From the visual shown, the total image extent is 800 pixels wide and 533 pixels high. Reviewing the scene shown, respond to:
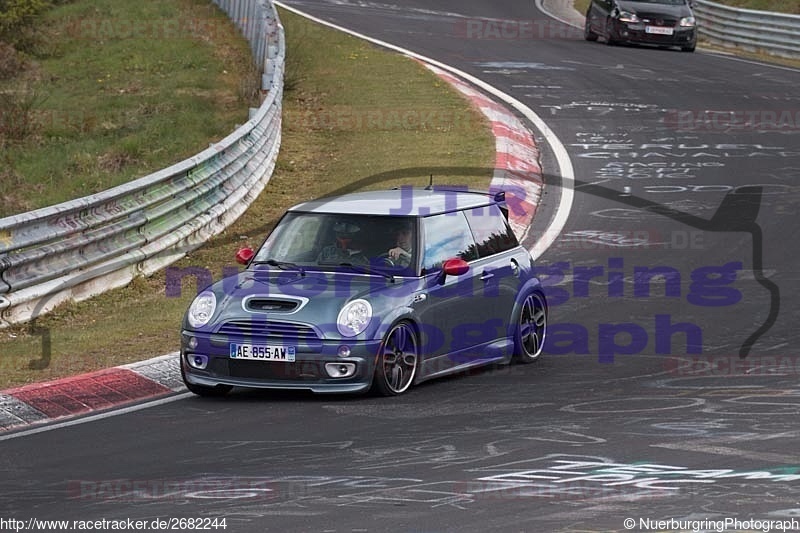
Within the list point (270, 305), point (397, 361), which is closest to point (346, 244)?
point (270, 305)

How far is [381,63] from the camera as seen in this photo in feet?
97.0

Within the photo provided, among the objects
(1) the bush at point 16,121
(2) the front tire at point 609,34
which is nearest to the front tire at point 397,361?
(1) the bush at point 16,121

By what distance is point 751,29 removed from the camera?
3650 cm

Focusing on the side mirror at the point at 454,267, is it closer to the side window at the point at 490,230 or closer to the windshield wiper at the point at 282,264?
the side window at the point at 490,230

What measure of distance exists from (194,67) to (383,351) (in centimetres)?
2002

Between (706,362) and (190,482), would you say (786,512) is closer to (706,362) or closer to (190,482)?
(190,482)

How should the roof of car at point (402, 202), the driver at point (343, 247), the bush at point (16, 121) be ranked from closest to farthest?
the driver at point (343, 247), the roof of car at point (402, 202), the bush at point (16, 121)

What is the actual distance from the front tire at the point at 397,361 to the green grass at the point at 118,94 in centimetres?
887

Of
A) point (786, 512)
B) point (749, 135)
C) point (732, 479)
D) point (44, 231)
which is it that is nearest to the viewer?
point (786, 512)

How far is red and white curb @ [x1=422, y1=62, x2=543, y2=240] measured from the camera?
17953 mm

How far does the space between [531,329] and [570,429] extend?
3173 mm

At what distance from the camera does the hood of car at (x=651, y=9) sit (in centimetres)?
3397

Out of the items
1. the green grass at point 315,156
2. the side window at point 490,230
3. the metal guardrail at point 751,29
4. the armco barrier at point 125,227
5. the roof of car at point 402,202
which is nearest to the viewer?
the roof of car at point 402,202

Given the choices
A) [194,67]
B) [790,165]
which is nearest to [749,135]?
[790,165]
